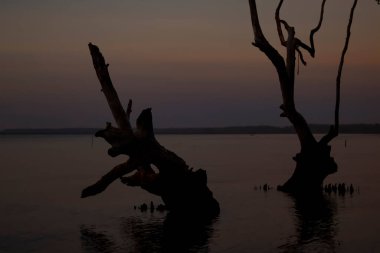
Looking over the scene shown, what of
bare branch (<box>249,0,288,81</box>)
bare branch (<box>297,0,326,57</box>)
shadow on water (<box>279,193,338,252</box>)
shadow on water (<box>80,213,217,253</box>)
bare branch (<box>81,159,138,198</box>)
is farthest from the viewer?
bare branch (<box>297,0,326,57</box>)

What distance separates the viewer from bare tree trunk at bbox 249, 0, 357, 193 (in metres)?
27.1

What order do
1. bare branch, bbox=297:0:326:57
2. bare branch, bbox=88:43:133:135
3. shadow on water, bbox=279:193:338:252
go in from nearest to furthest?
1. shadow on water, bbox=279:193:338:252
2. bare branch, bbox=88:43:133:135
3. bare branch, bbox=297:0:326:57

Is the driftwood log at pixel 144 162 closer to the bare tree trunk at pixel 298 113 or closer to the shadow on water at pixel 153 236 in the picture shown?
the shadow on water at pixel 153 236

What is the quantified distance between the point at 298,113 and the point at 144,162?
10.8 metres

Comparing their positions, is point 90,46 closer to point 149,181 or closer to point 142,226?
point 149,181

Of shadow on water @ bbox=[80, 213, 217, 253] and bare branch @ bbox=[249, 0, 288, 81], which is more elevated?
bare branch @ bbox=[249, 0, 288, 81]

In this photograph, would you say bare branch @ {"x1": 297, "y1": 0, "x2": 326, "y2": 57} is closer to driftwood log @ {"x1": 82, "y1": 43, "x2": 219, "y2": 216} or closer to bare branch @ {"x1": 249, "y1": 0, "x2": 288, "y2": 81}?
bare branch @ {"x1": 249, "y1": 0, "x2": 288, "y2": 81}

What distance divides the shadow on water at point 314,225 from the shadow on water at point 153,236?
8.98 ft

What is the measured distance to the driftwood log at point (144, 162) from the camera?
63.6ft

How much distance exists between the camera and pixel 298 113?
28.1 meters

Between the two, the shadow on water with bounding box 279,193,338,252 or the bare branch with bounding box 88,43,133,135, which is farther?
the bare branch with bounding box 88,43,133,135

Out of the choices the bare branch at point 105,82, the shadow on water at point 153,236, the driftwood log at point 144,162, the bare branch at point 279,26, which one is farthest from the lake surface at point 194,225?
the bare branch at point 279,26

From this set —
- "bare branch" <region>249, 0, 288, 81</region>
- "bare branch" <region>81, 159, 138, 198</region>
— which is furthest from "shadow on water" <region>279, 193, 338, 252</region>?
"bare branch" <region>249, 0, 288, 81</region>

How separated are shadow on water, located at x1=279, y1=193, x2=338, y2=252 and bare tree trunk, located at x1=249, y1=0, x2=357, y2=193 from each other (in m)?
1.10
